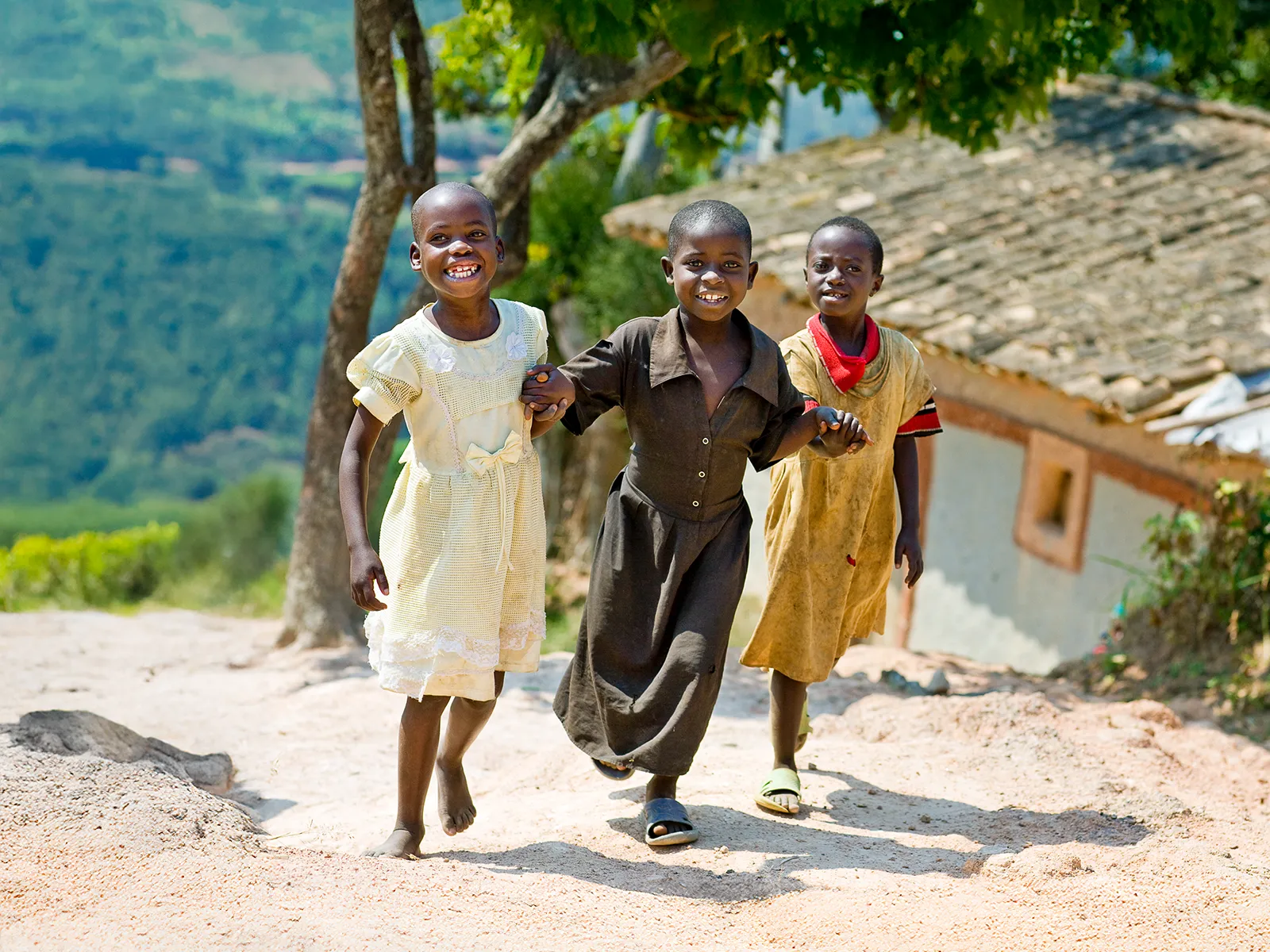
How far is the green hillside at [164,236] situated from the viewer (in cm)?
1938

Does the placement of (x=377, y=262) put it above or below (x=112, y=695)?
above

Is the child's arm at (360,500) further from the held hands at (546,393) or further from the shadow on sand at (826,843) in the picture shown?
the shadow on sand at (826,843)

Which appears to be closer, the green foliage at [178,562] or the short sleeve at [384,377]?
the short sleeve at [384,377]

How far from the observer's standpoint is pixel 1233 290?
26.0 feet

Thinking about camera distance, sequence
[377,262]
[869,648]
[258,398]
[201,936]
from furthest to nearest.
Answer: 1. [258,398]
2. [869,648]
3. [377,262]
4. [201,936]

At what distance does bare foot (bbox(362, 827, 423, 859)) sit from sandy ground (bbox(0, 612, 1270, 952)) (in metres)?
0.06

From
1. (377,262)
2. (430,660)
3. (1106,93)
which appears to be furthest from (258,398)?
(430,660)

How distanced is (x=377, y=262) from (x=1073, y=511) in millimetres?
4155

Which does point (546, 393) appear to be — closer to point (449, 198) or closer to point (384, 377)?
point (384, 377)

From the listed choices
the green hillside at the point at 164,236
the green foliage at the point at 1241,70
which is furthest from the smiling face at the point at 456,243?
the green hillside at the point at 164,236

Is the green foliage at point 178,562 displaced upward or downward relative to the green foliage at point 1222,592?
downward

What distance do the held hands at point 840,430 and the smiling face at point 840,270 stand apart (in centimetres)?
42

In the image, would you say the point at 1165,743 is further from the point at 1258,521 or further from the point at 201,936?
the point at 201,936

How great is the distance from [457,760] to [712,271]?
137cm
